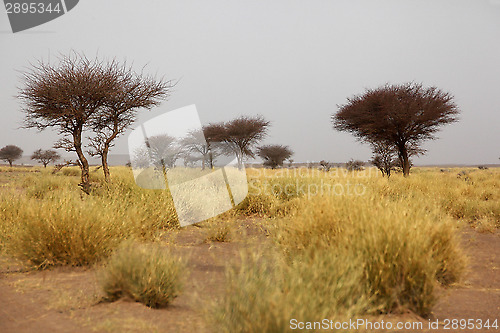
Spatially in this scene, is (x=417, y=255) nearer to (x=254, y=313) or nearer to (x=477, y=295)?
(x=477, y=295)

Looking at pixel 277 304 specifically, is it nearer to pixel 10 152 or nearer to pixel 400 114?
pixel 400 114

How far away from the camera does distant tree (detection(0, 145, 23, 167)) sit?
55062 mm

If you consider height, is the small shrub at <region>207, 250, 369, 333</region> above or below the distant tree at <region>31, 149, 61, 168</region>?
below

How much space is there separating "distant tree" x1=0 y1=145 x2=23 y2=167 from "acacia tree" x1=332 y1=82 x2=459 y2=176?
5795 cm

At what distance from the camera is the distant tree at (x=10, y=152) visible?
181 feet

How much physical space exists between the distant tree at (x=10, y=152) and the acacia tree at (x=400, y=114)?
5795cm

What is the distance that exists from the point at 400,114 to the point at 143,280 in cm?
1689

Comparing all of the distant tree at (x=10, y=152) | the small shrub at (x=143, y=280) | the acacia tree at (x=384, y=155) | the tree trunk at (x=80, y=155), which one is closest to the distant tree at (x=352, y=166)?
the acacia tree at (x=384, y=155)

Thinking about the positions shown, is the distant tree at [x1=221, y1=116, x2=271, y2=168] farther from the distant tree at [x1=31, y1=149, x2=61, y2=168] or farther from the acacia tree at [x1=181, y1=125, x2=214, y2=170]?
the distant tree at [x1=31, y1=149, x2=61, y2=168]

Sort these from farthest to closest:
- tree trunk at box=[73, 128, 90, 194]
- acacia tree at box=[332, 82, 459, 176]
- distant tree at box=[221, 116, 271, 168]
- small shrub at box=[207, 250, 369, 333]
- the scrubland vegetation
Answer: distant tree at box=[221, 116, 271, 168] → acacia tree at box=[332, 82, 459, 176] → tree trunk at box=[73, 128, 90, 194] → the scrubland vegetation → small shrub at box=[207, 250, 369, 333]

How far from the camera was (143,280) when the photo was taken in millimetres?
3258

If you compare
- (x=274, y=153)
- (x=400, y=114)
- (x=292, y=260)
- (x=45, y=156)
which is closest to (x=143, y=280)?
(x=292, y=260)

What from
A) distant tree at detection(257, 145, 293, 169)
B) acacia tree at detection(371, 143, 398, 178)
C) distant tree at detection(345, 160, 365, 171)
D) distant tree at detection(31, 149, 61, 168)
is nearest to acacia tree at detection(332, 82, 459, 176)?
acacia tree at detection(371, 143, 398, 178)

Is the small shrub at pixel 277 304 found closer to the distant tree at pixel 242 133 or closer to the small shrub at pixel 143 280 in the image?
the small shrub at pixel 143 280
